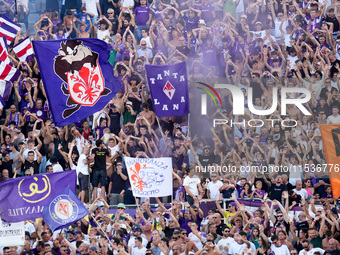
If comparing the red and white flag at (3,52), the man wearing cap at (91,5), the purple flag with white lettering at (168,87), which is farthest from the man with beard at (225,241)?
the man wearing cap at (91,5)

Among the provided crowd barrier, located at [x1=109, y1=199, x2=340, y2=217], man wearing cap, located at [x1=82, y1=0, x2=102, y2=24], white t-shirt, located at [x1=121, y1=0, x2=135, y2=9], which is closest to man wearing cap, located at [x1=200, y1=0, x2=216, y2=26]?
white t-shirt, located at [x1=121, y1=0, x2=135, y2=9]

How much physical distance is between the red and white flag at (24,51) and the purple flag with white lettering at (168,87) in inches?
142

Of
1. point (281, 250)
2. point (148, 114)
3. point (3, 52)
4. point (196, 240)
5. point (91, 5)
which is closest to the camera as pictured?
point (281, 250)

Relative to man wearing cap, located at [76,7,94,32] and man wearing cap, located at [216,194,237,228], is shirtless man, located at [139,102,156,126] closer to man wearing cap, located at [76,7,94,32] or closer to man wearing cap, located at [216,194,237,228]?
man wearing cap, located at [76,7,94,32]

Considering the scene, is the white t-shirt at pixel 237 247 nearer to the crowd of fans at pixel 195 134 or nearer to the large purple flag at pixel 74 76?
the crowd of fans at pixel 195 134

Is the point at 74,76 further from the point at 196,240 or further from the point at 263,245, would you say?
the point at 263,245

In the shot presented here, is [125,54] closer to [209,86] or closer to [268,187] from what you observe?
[209,86]

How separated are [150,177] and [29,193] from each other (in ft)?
8.86

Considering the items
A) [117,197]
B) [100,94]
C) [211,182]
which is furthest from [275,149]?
[100,94]

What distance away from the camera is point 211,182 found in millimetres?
21750

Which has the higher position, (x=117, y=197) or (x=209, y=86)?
(x=209, y=86)

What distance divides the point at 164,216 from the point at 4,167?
4339 millimetres

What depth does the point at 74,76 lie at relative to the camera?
18.2m

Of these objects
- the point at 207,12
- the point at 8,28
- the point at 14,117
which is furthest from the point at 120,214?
the point at 207,12
